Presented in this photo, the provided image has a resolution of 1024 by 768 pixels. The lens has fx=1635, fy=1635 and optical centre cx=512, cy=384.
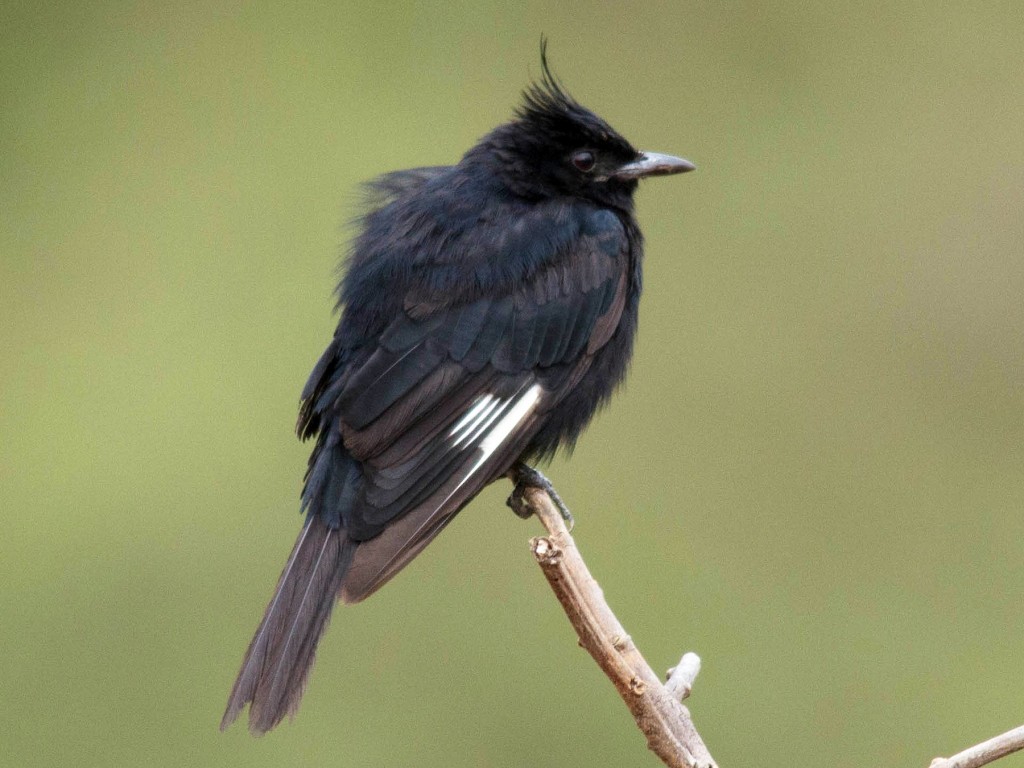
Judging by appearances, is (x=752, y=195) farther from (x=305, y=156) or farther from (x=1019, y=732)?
(x=1019, y=732)

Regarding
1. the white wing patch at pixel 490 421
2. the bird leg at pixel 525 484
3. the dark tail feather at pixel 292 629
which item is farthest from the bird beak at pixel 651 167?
the dark tail feather at pixel 292 629

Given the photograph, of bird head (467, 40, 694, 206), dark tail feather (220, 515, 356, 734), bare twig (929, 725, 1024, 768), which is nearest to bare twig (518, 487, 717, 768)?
bare twig (929, 725, 1024, 768)

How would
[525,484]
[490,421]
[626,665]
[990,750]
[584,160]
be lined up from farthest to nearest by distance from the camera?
[584,160]
[525,484]
[490,421]
[626,665]
[990,750]

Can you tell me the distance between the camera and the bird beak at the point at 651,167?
12.4 feet

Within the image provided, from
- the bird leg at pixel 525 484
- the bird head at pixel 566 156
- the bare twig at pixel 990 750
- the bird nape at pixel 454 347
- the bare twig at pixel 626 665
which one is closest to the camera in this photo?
the bare twig at pixel 990 750

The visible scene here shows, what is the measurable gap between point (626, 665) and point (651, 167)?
160 centimetres

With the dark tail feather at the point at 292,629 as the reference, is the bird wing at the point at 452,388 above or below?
above

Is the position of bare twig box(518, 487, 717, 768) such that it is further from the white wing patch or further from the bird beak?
the bird beak

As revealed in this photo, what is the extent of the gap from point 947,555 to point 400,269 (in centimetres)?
274

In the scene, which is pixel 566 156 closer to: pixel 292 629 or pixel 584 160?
pixel 584 160

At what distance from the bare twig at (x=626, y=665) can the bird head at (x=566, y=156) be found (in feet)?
3.87

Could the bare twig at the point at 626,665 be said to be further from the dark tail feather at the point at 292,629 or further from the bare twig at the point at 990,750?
the dark tail feather at the point at 292,629

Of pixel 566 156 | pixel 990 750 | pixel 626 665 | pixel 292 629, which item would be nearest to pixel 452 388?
pixel 292 629

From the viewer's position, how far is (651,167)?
3797mm
